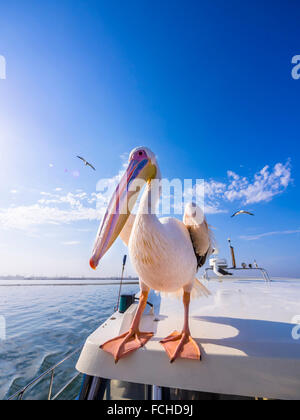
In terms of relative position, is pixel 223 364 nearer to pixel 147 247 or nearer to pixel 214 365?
pixel 214 365

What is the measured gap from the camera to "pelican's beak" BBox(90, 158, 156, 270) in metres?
1.50

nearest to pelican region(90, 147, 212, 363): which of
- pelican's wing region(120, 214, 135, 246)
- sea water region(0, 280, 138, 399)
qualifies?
pelican's wing region(120, 214, 135, 246)

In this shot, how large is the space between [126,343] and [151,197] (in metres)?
1.45

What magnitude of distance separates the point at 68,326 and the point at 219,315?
632 centimetres

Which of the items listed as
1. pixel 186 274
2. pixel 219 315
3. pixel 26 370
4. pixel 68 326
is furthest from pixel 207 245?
pixel 68 326

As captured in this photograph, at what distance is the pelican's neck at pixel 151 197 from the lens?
1.87 metres

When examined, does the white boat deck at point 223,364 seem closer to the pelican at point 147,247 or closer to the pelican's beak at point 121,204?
the pelican at point 147,247

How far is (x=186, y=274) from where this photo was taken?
1.89 m

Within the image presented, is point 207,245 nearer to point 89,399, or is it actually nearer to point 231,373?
point 231,373

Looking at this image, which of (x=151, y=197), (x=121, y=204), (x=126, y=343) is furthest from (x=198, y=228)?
(x=126, y=343)

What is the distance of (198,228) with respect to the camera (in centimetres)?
232

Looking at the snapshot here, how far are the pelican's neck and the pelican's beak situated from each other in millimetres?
88

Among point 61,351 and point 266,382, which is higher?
point 266,382

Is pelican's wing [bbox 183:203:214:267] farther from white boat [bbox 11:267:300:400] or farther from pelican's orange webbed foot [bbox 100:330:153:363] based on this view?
pelican's orange webbed foot [bbox 100:330:153:363]
